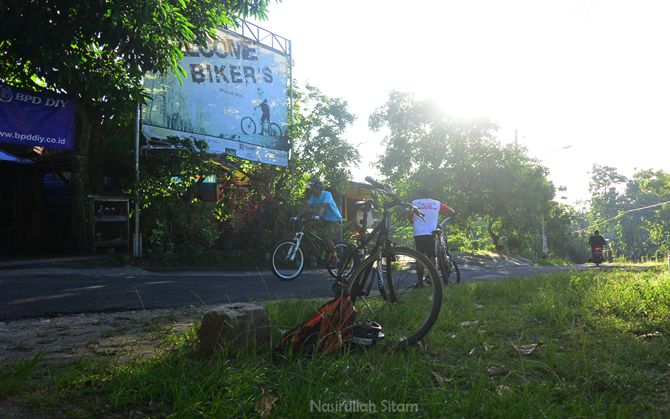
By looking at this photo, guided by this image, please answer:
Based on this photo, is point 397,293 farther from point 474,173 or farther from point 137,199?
point 474,173

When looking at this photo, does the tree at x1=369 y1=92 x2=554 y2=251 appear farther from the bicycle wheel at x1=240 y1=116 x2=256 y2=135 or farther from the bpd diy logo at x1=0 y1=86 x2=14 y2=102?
the bpd diy logo at x1=0 y1=86 x2=14 y2=102

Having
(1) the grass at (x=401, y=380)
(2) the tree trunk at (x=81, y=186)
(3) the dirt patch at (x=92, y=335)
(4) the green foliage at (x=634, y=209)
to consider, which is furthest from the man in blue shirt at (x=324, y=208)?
(4) the green foliage at (x=634, y=209)

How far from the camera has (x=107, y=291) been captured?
230 inches

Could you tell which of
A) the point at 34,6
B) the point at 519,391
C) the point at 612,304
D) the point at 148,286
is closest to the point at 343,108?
the point at 34,6

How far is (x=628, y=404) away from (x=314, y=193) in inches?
246

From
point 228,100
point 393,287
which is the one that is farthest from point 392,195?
point 228,100

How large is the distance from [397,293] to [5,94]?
365 inches

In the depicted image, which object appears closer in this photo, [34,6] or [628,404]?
[628,404]

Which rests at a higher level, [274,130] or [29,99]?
[274,130]

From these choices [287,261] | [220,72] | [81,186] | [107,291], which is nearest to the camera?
[107,291]

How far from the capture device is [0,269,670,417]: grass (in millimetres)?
2098

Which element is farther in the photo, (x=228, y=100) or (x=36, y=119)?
(x=228, y=100)

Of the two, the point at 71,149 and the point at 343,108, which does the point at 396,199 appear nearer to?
the point at 71,149

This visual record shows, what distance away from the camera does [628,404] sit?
225 centimetres
